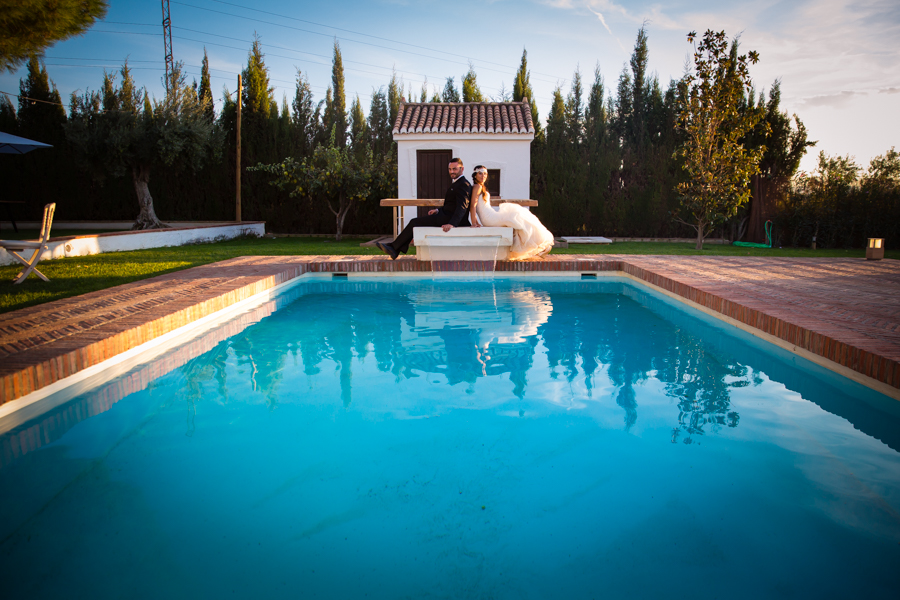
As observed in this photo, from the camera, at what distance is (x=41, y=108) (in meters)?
17.8

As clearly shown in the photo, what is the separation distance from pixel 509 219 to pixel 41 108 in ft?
60.3

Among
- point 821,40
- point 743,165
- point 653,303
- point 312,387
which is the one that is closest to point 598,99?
point 821,40

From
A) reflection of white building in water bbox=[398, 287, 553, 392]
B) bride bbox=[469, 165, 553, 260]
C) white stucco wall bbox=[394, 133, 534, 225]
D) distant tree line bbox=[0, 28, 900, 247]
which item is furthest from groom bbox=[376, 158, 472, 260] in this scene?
distant tree line bbox=[0, 28, 900, 247]

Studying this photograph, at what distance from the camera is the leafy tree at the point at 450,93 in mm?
23241

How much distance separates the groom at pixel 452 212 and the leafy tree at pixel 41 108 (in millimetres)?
15995

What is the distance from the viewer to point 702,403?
343 cm

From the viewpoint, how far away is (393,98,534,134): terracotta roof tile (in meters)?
14.0

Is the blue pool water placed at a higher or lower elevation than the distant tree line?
lower

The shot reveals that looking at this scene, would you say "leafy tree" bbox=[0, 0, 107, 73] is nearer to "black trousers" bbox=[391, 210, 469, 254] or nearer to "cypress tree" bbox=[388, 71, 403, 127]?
"black trousers" bbox=[391, 210, 469, 254]

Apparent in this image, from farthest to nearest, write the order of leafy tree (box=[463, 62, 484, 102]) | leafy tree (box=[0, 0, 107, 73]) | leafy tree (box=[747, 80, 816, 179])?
leafy tree (box=[463, 62, 484, 102]) → leafy tree (box=[747, 80, 816, 179]) → leafy tree (box=[0, 0, 107, 73])

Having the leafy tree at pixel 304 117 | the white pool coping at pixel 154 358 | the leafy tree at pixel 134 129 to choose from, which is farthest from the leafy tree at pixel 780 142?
the leafy tree at pixel 134 129

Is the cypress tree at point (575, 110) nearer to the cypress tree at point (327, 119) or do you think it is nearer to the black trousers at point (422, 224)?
the cypress tree at point (327, 119)

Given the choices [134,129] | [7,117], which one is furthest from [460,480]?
[7,117]

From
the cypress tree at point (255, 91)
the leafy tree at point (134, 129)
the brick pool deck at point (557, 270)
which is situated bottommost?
the brick pool deck at point (557, 270)
